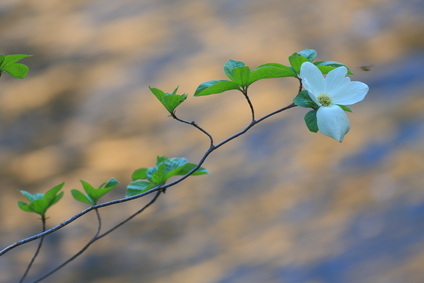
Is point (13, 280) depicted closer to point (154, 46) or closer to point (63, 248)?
point (63, 248)

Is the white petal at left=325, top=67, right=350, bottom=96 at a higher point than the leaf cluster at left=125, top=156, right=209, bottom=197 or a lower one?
higher

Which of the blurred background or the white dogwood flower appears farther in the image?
the blurred background

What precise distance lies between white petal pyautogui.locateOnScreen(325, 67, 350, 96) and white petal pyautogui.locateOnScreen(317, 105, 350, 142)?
3 centimetres

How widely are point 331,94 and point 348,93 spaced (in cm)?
2

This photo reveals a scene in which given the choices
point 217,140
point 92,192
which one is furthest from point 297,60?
point 217,140

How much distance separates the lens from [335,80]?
15.1 inches

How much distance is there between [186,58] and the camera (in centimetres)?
238

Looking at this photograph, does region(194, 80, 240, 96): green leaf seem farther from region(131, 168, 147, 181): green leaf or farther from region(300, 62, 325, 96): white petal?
region(131, 168, 147, 181): green leaf

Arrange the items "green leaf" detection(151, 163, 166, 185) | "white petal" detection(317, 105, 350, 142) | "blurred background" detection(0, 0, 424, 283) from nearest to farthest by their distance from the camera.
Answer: "white petal" detection(317, 105, 350, 142) < "green leaf" detection(151, 163, 166, 185) < "blurred background" detection(0, 0, 424, 283)

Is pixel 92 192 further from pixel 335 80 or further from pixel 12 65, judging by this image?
pixel 335 80

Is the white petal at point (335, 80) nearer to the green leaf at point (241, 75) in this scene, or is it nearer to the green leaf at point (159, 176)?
the green leaf at point (241, 75)

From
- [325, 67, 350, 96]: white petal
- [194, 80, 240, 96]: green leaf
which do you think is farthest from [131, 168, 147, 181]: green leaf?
[325, 67, 350, 96]: white petal

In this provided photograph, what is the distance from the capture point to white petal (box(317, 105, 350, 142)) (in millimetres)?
354

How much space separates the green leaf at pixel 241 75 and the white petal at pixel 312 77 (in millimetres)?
58
